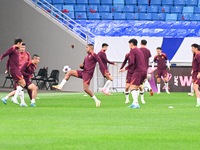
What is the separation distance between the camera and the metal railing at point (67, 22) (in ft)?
108

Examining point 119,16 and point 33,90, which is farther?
point 119,16

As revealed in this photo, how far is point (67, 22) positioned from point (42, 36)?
2.02 metres

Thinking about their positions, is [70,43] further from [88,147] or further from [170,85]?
[88,147]

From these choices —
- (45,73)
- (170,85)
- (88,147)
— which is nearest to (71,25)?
(45,73)

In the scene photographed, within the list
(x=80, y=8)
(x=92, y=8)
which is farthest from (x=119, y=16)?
(x=80, y=8)

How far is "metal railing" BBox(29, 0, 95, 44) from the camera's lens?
33.0m

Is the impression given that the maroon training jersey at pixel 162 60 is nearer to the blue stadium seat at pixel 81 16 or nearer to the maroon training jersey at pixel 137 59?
the blue stadium seat at pixel 81 16

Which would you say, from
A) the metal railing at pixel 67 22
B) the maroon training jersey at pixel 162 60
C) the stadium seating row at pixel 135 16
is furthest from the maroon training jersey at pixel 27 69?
the stadium seating row at pixel 135 16

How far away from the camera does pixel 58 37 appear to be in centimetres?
3338

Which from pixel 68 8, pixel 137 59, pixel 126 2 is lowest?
pixel 137 59

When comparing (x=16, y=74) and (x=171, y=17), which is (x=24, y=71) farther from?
(x=171, y=17)

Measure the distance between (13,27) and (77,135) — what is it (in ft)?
89.5

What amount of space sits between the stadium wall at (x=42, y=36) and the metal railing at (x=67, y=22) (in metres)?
0.64

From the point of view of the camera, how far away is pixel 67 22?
33.1 meters
